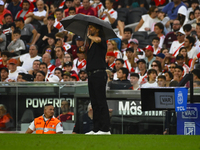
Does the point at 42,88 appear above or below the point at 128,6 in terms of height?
below

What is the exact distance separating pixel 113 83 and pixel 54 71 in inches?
100

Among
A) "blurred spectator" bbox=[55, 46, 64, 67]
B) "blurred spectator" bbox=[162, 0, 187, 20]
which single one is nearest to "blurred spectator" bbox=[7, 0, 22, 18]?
"blurred spectator" bbox=[55, 46, 64, 67]

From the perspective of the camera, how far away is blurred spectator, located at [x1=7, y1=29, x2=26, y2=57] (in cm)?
1446

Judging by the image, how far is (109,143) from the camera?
516 centimetres

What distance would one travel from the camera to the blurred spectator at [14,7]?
55.9ft

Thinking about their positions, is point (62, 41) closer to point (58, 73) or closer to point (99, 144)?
point (58, 73)

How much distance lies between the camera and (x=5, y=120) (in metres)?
9.58

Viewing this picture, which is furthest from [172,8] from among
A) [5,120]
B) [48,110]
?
[5,120]

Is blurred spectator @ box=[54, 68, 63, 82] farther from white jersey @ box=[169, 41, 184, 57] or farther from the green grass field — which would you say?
the green grass field

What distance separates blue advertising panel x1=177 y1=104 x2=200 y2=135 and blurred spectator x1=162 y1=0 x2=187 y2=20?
260 inches

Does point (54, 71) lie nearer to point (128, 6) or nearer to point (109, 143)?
point (128, 6)

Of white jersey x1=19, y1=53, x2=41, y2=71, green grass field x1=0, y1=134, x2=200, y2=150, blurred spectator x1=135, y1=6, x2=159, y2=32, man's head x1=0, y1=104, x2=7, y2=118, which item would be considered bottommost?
green grass field x1=0, y1=134, x2=200, y2=150

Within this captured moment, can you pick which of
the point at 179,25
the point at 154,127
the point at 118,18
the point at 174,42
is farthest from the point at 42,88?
the point at 118,18

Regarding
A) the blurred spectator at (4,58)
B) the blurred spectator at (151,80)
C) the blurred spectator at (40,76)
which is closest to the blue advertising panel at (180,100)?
the blurred spectator at (151,80)
